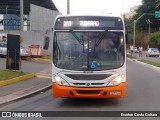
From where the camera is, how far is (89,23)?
1237cm

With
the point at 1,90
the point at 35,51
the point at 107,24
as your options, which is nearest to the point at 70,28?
the point at 107,24

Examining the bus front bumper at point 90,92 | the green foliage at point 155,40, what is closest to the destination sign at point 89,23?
the bus front bumper at point 90,92

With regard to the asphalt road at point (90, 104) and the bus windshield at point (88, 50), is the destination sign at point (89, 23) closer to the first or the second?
the bus windshield at point (88, 50)

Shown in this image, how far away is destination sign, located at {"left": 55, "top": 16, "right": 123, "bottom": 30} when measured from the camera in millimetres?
12337

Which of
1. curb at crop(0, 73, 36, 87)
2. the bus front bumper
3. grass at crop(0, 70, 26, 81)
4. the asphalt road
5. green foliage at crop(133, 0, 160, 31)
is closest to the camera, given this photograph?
the asphalt road

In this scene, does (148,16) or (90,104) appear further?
(148,16)

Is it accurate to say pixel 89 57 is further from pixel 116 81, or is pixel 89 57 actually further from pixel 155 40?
pixel 155 40

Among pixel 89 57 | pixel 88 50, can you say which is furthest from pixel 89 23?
pixel 89 57

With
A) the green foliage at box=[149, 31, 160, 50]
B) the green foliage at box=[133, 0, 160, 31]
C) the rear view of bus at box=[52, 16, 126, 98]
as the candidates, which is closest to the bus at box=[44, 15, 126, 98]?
the rear view of bus at box=[52, 16, 126, 98]

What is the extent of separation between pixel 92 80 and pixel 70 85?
658 mm

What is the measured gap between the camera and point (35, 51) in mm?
37250

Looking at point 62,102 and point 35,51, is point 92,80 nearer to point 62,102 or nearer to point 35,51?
point 62,102

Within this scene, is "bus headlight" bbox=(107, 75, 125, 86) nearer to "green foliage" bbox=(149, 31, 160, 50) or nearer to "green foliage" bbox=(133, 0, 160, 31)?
"green foliage" bbox=(149, 31, 160, 50)

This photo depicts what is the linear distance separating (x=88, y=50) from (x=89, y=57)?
22cm
